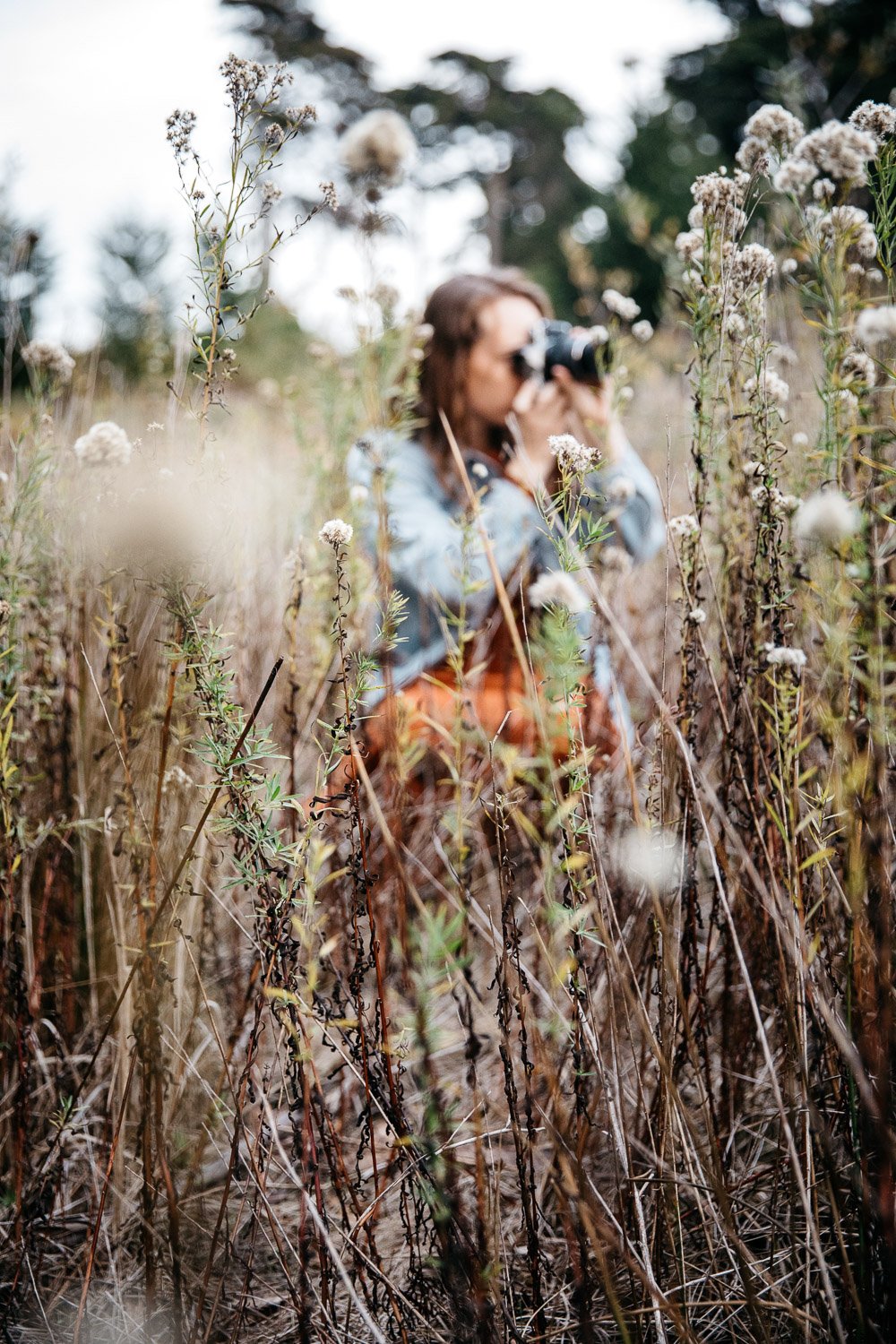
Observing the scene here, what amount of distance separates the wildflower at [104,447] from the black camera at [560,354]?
977mm

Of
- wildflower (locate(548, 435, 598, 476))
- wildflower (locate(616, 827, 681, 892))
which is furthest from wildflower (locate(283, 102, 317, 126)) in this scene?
wildflower (locate(616, 827, 681, 892))

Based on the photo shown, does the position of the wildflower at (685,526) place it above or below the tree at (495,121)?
below

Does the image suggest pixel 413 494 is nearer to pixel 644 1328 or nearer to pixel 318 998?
pixel 318 998

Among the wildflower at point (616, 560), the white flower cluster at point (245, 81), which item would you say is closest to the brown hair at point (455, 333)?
the wildflower at point (616, 560)

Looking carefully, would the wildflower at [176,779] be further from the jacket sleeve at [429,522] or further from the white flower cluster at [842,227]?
the white flower cluster at [842,227]

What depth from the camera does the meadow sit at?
2.22ft

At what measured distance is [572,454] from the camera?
79 centimetres

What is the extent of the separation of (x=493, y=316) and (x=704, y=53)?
48.3 feet

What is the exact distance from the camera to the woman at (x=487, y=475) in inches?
68.0

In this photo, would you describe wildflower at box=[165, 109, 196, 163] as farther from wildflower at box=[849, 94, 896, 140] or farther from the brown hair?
the brown hair

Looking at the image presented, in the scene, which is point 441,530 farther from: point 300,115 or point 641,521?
point 300,115

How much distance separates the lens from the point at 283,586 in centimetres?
167

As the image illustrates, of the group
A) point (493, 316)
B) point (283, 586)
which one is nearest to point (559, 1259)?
point (283, 586)

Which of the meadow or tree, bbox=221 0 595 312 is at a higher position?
tree, bbox=221 0 595 312
